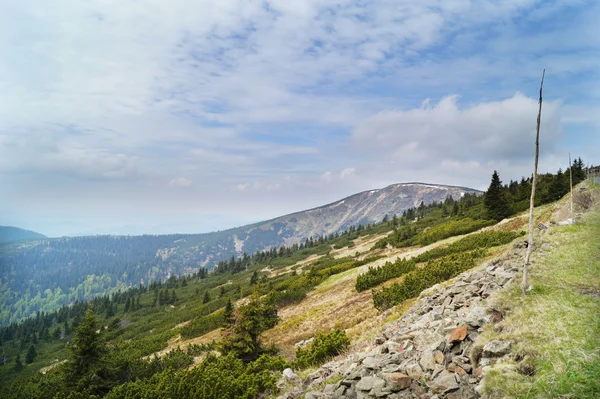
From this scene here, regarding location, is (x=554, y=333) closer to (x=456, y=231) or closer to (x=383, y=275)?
(x=383, y=275)

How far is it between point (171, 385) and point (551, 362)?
1436 centimetres

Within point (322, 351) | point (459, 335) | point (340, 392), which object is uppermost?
point (459, 335)

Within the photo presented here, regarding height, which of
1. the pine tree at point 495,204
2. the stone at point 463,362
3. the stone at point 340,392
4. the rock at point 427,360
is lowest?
the stone at point 340,392

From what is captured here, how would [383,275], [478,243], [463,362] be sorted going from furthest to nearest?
[383,275]
[478,243]
[463,362]

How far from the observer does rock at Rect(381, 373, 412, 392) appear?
911 centimetres

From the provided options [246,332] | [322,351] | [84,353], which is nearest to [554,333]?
[322,351]

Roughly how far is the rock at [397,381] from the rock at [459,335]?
2.18 m

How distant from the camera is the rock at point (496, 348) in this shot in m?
8.77

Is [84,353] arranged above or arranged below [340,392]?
below

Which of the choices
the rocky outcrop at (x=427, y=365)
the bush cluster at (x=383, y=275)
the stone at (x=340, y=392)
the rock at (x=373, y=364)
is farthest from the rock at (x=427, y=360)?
the bush cluster at (x=383, y=275)

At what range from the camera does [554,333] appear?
8930 mm

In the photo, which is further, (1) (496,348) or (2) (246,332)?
(2) (246,332)

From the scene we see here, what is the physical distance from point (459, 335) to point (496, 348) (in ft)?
5.12

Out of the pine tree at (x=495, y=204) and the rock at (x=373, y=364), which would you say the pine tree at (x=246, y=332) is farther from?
the pine tree at (x=495, y=204)
